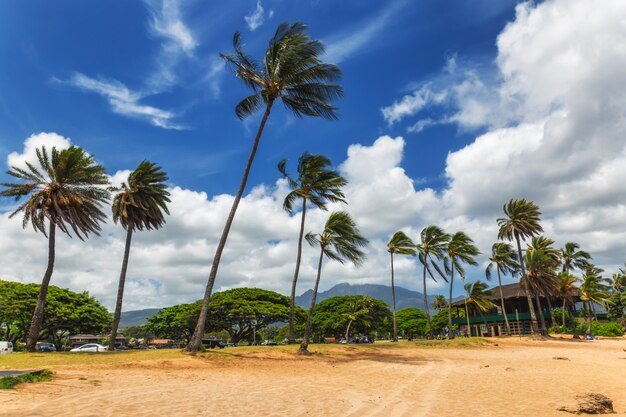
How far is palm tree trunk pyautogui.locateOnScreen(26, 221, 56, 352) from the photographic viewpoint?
25.5 meters

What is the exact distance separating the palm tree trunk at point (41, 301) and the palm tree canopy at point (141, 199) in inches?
188

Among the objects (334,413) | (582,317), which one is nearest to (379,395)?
(334,413)

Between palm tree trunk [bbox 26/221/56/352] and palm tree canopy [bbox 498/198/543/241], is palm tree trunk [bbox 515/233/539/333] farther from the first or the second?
palm tree trunk [bbox 26/221/56/352]

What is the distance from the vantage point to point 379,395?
39.8 feet

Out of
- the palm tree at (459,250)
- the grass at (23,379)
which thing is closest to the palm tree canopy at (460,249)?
the palm tree at (459,250)

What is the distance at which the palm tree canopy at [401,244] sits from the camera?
153ft

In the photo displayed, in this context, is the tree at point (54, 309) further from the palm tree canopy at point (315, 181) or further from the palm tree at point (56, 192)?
the palm tree canopy at point (315, 181)

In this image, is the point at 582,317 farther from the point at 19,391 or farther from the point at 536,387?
the point at 19,391

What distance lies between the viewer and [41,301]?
84.8ft

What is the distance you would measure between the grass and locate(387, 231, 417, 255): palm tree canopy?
39.4m

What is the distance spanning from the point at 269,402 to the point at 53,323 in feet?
150

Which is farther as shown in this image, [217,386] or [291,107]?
[291,107]

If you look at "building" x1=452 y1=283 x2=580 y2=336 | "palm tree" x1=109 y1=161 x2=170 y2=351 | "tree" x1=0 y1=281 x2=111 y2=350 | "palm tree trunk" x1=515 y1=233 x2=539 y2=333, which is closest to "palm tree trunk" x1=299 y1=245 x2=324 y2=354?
"palm tree" x1=109 y1=161 x2=170 y2=351

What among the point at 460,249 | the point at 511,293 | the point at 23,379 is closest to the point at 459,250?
the point at 460,249
